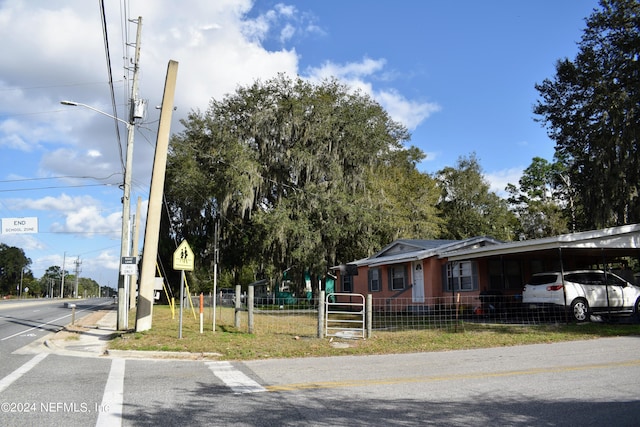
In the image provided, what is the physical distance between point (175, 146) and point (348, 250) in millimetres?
13573

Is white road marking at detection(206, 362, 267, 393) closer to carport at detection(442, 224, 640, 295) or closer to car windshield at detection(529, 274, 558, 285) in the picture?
carport at detection(442, 224, 640, 295)

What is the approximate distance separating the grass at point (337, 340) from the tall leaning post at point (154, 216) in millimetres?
637

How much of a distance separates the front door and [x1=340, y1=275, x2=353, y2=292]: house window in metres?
5.77

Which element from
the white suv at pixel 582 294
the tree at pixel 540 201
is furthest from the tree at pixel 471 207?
the white suv at pixel 582 294

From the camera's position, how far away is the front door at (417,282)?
21672 mm

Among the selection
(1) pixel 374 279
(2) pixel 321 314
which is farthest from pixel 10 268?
(2) pixel 321 314

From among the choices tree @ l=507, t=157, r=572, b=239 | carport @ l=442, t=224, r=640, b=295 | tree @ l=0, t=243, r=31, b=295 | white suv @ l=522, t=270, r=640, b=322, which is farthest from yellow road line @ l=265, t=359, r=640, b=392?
tree @ l=0, t=243, r=31, b=295

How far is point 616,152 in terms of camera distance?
80.8 feet

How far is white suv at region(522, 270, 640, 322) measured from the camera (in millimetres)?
15553

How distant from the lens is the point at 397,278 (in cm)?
2358

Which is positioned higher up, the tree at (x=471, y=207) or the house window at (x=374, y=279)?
the tree at (x=471, y=207)

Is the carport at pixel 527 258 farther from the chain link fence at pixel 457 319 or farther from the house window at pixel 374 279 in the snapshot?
the house window at pixel 374 279

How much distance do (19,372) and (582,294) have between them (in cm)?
1542

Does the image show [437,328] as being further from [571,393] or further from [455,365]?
[571,393]
